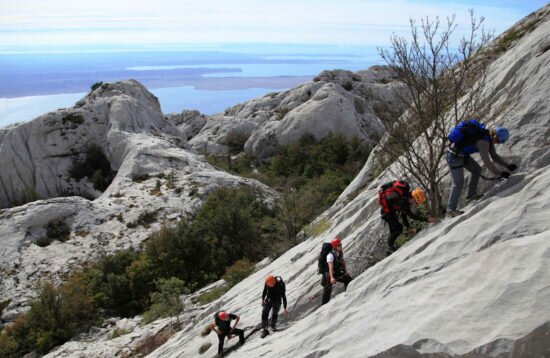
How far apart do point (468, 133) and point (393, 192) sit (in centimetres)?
212

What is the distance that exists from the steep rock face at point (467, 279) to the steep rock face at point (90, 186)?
17.0 meters

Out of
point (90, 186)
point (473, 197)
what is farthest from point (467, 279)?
point (90, 186)

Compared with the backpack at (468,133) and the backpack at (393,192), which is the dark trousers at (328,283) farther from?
the backpack at (468,133)

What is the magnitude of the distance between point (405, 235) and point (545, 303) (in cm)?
607

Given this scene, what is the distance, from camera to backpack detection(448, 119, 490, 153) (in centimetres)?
928

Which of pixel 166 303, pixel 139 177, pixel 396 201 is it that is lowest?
pixel 166 303

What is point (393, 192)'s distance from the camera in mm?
10406

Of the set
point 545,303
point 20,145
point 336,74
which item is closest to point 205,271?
point 545,303

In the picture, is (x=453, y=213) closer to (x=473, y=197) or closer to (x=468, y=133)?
(x=473, y=197)

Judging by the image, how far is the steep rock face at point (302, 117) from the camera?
48.3m

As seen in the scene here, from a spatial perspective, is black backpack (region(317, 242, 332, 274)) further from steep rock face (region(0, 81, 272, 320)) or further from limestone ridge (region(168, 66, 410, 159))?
limestone ridge (region(168, 66, 410, 159))

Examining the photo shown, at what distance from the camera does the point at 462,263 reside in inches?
291

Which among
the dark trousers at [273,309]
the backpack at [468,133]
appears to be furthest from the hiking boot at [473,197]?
the dark trousers at [273,309]

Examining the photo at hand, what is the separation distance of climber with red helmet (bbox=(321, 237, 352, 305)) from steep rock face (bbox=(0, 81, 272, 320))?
19.7 meters
